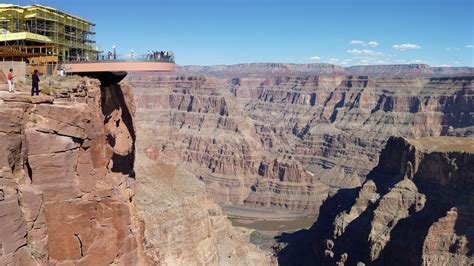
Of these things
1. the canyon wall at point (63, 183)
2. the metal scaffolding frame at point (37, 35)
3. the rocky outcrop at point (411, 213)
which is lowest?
the rocky outcrop at point (411, 213)

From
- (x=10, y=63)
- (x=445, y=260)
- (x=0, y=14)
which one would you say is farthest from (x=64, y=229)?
(x=445, y=260)

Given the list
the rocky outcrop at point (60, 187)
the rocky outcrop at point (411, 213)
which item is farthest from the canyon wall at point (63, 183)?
the rocky outcrop at point (411, 213)

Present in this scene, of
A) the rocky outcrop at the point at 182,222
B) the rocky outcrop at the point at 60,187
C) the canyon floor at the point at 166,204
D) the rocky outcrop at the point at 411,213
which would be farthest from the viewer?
the rocky outcrop at the point at 411,213

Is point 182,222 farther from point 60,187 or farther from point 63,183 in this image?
Answer: point 60,187

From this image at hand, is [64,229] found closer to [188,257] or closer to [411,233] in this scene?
[188,257]

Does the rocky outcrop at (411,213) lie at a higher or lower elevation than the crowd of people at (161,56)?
lower

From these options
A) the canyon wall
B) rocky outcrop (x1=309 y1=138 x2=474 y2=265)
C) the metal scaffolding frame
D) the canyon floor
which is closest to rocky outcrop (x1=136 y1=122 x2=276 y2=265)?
the canyon floor

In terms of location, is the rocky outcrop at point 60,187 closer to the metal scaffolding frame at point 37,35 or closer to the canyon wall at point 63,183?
the canyon wall at point 63,183

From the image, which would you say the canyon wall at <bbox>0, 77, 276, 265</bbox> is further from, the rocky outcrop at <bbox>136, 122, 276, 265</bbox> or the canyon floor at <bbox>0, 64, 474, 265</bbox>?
the rocky outcrop at <bbox>136, 122, 276, 265</bbox>
